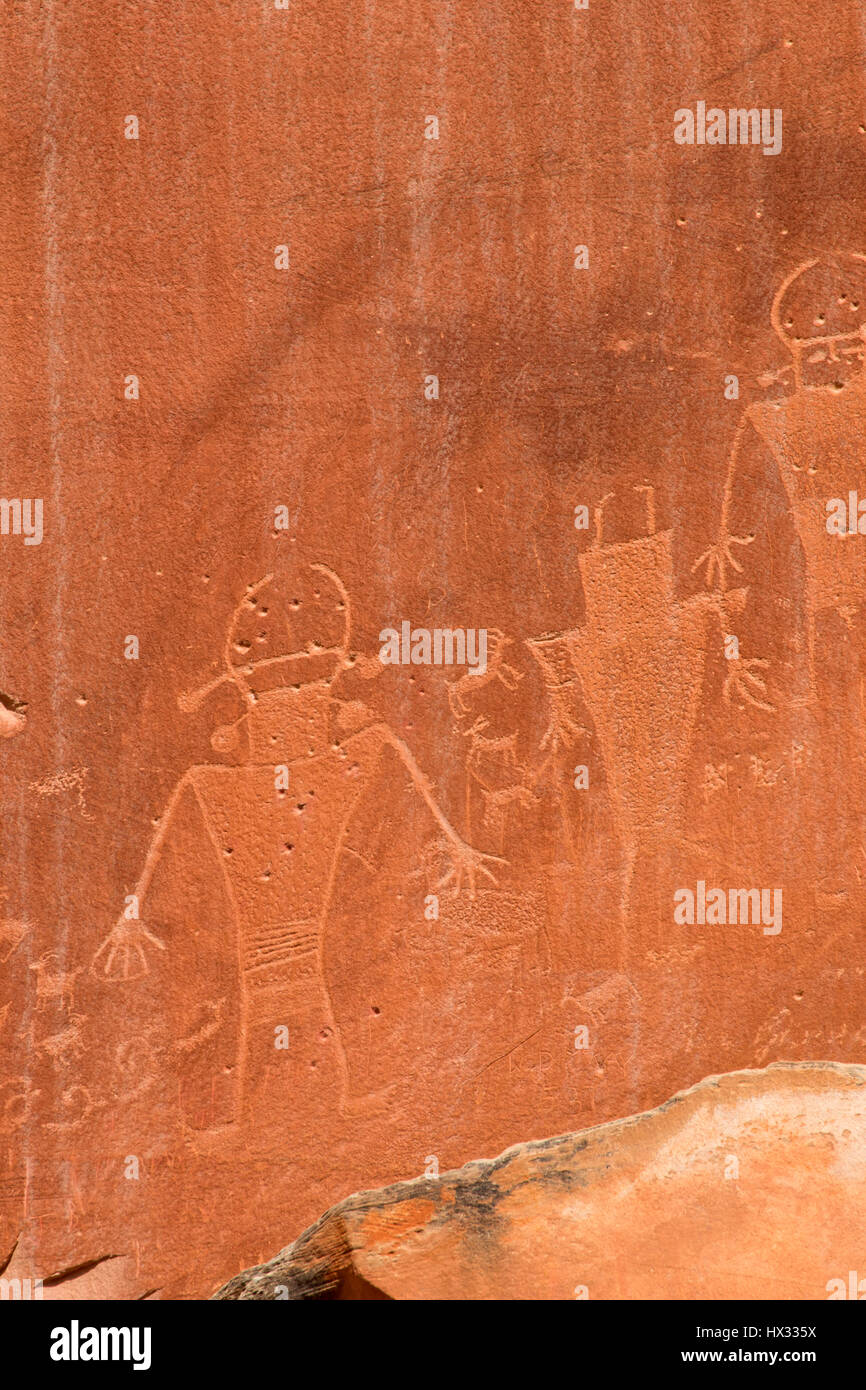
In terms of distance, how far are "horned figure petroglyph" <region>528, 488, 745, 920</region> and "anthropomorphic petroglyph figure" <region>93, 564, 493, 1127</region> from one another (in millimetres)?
998

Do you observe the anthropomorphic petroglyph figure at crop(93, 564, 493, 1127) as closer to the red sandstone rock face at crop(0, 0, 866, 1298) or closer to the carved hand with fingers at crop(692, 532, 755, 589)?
the red sandstone rock face at crop(0, 0, 866, 1298)

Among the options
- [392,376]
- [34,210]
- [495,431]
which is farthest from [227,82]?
[495,431]

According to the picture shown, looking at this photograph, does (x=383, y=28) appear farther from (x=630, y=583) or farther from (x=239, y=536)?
(x=630, y=583)

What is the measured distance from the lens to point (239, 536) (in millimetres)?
5590

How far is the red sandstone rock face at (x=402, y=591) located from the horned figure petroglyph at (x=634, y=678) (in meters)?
0.02

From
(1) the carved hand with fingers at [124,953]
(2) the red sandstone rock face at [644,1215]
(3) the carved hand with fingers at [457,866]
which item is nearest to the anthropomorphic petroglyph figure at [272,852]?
(1) the carved hand with fingers at [124,953]

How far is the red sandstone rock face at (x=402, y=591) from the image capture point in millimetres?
5566

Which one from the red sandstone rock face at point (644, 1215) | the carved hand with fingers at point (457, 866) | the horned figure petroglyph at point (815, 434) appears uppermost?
the horned figure petroglyph at point (815, 434)

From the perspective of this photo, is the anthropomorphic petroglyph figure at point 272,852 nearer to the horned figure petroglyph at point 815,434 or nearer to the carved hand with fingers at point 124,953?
the carved hand with fingers at point 124,953

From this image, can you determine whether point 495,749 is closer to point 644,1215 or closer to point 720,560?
point 720,560

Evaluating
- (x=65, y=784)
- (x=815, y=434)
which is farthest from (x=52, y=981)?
(x=815, y=434)

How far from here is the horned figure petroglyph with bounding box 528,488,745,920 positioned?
5.68 m

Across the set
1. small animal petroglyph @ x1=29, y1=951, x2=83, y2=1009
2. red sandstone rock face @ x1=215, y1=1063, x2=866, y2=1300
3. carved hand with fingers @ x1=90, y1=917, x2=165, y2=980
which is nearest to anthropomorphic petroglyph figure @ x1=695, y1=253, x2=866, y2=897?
red sandstone rock face @ x1=215, y1=1063, x2=866, y2=1300

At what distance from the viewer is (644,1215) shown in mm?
5445
